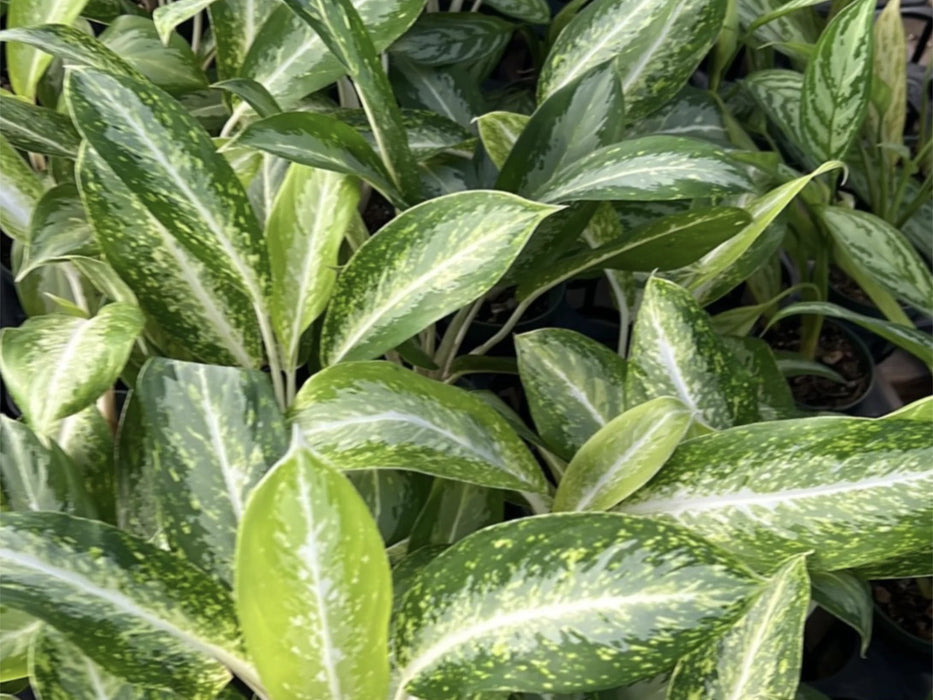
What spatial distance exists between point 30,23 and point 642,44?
0.48m

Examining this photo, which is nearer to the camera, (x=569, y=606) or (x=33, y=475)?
(x=569, y=606)

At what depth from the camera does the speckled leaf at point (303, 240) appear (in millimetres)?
526

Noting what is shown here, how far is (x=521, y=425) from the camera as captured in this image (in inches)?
24.2

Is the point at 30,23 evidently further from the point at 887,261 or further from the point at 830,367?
the point at 830,367

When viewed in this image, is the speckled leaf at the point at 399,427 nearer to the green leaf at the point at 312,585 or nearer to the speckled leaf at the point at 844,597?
the green leaf at the point at 312,585

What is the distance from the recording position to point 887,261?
2.44 feet

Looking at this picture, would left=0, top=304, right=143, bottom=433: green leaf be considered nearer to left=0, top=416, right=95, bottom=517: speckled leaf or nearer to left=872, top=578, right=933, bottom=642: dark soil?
left=0, top=416, right=95, bottom=517: speckled leaf

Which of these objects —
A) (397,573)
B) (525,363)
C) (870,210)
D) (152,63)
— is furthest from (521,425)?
(870,210)

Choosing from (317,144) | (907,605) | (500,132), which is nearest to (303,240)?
(317,144)

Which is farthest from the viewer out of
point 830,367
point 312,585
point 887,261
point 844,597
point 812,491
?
point 830,367

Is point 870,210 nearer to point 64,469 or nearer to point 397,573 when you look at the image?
point 397,573

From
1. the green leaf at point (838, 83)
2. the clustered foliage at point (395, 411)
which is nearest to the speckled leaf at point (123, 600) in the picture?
the clustered foliage at point (395, 411)

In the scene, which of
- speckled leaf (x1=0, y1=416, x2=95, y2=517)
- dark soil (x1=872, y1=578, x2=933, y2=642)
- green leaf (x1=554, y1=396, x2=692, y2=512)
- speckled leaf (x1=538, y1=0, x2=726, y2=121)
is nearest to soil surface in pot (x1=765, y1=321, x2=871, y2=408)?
dark soil (x1=872, y1=578, x2=933, y2=642)

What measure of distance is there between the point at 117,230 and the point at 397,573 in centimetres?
26
